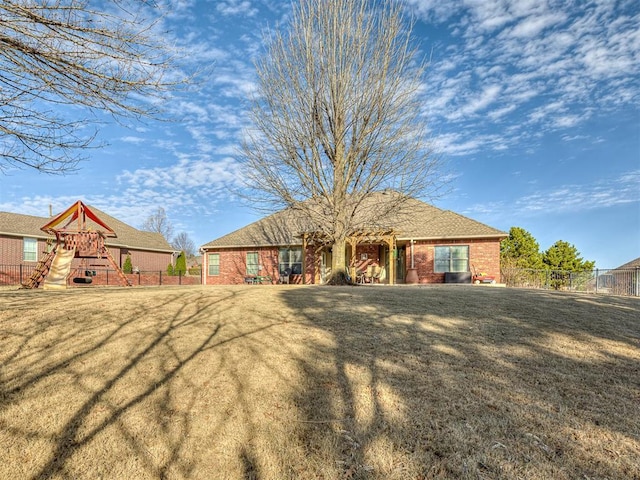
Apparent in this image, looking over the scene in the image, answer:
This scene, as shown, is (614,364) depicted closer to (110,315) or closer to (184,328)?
(184,328)

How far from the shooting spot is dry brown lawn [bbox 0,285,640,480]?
273cm

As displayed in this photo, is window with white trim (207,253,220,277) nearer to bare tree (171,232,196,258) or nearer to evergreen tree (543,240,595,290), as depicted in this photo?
evergreen tree (543,240,595,290)

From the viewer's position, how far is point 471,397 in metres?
3.59

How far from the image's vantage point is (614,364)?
4469 millimetres

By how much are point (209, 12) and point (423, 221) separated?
14.3 m

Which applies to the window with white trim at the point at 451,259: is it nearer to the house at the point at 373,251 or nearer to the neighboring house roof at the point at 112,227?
the house at the point at 373,251

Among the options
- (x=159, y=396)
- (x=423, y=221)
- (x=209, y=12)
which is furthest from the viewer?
(x=423, y=221)

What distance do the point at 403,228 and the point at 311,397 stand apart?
1640 centimetres

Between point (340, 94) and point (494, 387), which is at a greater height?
point (340, 94)

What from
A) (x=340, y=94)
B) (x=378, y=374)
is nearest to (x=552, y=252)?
(x=340, y=94)

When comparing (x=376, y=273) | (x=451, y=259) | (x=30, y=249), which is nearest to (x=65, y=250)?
(x=30, y=249)

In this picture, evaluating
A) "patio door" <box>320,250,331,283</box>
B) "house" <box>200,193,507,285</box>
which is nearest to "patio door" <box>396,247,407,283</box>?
"house" <box>200,193,507,285</box>

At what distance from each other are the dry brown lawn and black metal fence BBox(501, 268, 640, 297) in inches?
474

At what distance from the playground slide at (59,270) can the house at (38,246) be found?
902 mm
